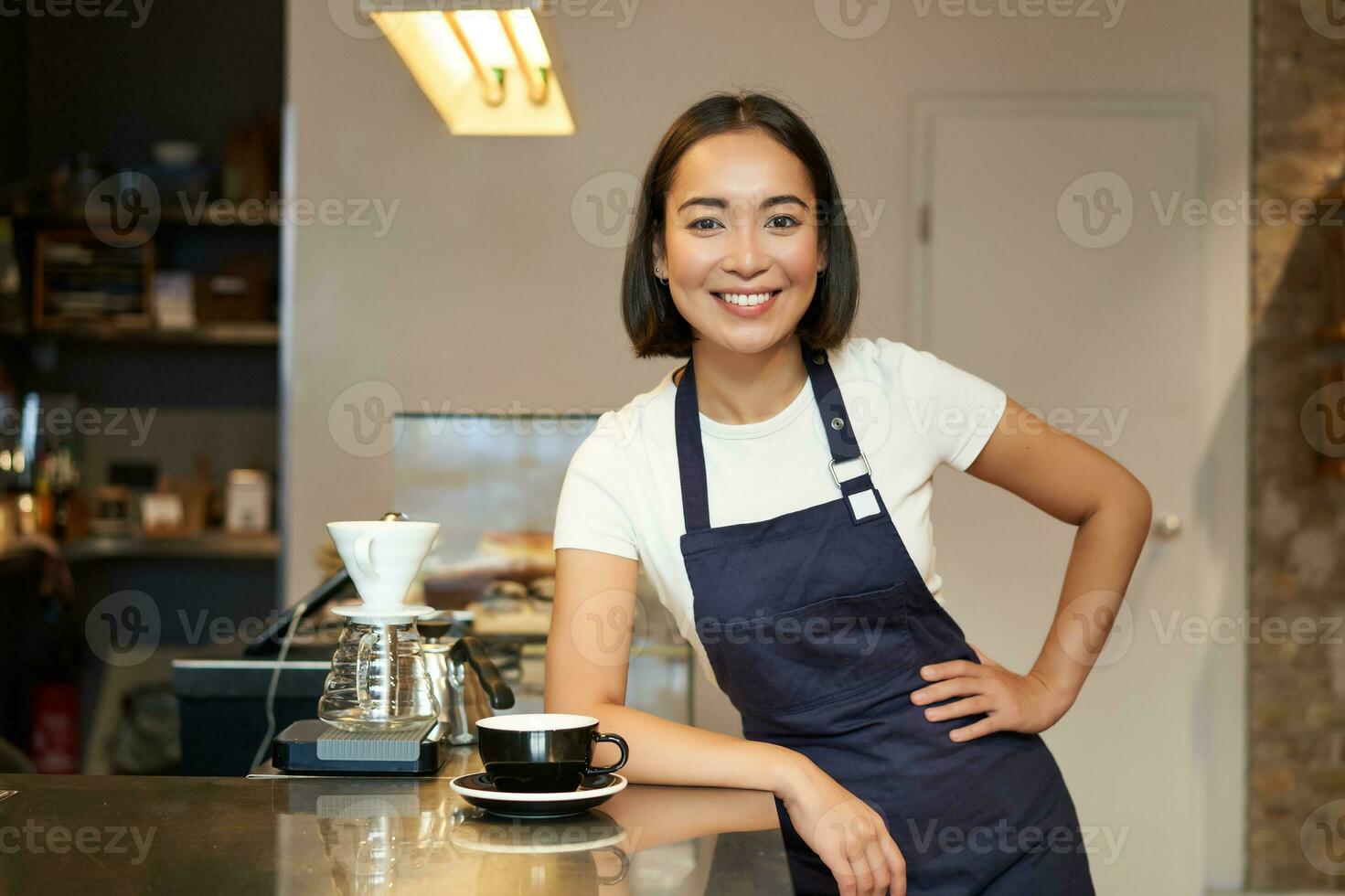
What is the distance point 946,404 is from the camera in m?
1.54

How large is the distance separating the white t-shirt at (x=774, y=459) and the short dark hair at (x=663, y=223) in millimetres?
65

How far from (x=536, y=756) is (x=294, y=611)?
0.96 metres

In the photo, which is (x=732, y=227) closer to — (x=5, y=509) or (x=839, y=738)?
(x=839, y=738)

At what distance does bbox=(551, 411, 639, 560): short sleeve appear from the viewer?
1395mm

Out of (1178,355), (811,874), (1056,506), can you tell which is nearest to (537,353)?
(1178,355)

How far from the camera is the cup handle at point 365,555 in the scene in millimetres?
1314

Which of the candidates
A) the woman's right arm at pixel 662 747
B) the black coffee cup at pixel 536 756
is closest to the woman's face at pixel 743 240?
the woman's right arm at pixel 662 747

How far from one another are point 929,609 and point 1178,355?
2.23 meters

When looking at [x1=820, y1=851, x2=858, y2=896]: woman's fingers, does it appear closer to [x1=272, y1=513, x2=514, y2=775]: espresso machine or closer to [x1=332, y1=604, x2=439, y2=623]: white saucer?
[x1=272, y1=513, x2=514, y2=775]: espresso machine

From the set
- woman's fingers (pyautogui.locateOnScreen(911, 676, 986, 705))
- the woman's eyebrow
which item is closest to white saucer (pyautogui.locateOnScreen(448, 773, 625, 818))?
woman's fingers (pyautogui.locateOnScreen(911, 676, 986, 705))

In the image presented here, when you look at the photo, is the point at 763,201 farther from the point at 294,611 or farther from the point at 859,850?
the point at 294,611

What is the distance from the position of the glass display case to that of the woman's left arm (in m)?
1.04

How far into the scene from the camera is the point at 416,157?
11.3ft

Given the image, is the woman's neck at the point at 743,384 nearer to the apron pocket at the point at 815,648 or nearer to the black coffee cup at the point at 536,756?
the apron pocket at the point at 815,648
